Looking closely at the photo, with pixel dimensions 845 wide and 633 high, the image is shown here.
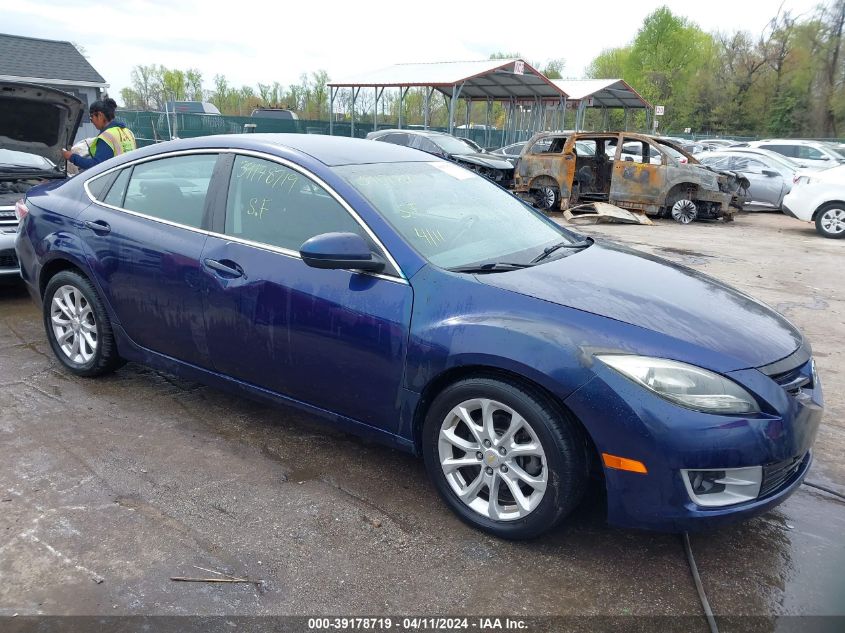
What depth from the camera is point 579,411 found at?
244 cm

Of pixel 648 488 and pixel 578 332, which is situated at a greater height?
pixel 578 332

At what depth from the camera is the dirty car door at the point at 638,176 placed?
1316 centimetres

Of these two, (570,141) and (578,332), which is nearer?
(578,332)

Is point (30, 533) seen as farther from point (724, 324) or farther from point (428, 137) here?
point (428, 137)

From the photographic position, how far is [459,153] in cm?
1611

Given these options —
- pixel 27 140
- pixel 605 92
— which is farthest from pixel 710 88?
pixel 27 140

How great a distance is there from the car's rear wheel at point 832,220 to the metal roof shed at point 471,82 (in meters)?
13.0

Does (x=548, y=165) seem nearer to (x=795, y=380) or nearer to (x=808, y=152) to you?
(x=808, y=152)

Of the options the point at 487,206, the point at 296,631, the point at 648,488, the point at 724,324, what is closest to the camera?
the point at 296,631

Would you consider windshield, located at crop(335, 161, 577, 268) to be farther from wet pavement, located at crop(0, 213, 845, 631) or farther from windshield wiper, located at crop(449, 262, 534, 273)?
wet pavement, located at crop(0, 213, 845, 631)

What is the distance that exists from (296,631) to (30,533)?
51.0 inches

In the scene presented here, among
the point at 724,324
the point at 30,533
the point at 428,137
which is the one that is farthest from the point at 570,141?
the point at 30,533

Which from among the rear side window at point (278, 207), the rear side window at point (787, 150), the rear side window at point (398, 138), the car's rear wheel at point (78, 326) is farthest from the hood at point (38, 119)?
the rear side window at point (787, 150)

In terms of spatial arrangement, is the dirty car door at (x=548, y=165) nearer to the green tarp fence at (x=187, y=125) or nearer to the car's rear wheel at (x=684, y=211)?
the car's rear wheel at (x=684, y=211)
